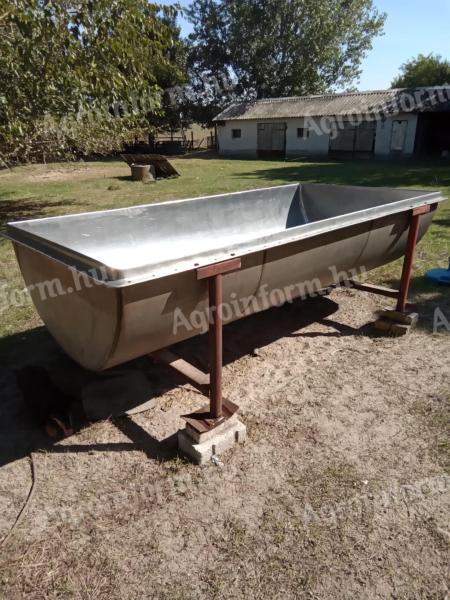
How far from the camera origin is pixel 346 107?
23828mm

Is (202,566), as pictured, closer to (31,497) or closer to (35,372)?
(31,497)

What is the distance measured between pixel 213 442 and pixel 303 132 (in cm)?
2481

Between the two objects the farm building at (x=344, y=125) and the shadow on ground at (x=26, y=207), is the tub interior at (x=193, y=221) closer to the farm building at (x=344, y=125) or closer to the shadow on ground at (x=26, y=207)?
the shadow on ground at (x=26, y=207)

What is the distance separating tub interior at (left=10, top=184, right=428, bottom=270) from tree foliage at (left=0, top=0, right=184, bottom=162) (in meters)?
3.99

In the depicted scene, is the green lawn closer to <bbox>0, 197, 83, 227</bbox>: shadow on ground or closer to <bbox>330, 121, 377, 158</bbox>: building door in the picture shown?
<bbox>0, 197, 83, 227</bbox>: shadow on ground

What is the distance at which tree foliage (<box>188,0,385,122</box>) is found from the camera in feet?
102

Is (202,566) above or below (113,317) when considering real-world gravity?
below

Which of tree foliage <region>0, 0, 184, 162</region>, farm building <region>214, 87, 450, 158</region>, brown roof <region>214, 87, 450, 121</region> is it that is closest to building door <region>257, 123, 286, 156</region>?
farm building <region>214, 87, 450, 158</region>

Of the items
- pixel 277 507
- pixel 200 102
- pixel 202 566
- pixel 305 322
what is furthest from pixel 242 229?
pixel 200 102

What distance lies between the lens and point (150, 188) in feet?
44.2

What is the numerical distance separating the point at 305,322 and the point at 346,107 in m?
23.1

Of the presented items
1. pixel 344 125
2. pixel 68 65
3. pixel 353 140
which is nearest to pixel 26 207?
pixel 68 65

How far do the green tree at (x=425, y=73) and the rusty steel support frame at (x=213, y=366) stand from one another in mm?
45765

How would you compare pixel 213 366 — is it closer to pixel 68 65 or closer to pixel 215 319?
pixel 215 319
